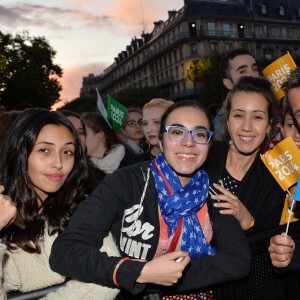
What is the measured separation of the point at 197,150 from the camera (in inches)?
92.6

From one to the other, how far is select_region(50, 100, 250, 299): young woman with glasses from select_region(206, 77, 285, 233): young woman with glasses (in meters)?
0.50

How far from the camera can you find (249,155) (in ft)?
10.1

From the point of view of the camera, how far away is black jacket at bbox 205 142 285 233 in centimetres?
267

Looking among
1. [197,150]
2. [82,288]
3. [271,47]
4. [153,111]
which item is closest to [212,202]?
[197,150]

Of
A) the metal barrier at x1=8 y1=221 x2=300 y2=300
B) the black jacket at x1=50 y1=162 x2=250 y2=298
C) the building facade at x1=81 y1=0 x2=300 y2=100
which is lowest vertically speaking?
the metal barrier at x1=8 y1=221 x2=300 y2=300

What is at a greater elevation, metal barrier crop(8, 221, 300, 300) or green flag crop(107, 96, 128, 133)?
green flag crop(107, 96, 128, 133)

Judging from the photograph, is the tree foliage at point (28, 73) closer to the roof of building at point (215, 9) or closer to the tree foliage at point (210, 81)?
the tree foliage at point (210, 81)

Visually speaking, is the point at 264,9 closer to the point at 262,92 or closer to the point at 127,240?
the point at 262,92

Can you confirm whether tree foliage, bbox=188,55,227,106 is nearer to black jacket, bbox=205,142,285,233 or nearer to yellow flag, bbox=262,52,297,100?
yellow flag, bbox=262,52,297,100

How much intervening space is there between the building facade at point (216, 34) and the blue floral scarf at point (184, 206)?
2156 inches

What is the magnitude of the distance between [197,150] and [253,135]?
0.88m

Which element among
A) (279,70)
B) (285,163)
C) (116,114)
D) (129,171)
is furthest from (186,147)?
(116,114)

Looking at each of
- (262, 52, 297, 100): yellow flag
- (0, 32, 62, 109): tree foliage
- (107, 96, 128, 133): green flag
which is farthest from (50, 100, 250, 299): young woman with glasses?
(0, 32, 62, 109): tree foliage

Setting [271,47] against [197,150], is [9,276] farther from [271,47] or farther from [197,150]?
[271,47]
